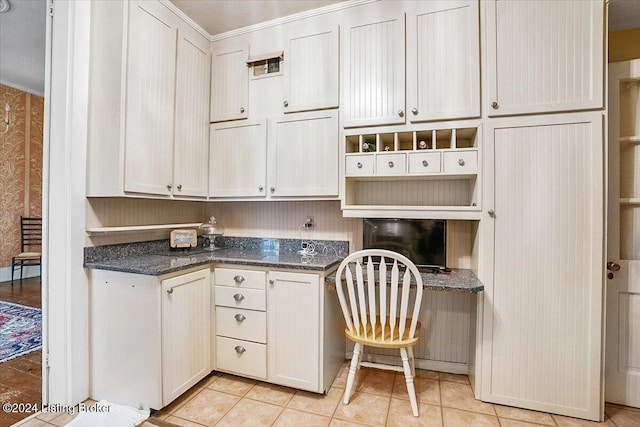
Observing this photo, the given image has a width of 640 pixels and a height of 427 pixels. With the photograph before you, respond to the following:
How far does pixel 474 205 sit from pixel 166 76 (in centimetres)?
219

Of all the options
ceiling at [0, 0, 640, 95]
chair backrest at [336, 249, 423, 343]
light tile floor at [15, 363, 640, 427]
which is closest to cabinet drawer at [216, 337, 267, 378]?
light tile floor at [15, 363, 640, 427]

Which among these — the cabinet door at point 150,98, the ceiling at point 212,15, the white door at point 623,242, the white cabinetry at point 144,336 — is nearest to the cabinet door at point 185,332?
the white cabinetry at point 144,336

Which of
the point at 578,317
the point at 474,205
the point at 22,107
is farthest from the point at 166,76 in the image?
the point at 22,107

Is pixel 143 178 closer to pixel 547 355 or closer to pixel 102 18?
pixel 102 18

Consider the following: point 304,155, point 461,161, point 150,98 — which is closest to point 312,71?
point 304,155

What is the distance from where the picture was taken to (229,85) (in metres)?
2.44

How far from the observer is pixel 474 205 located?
6.11 feet

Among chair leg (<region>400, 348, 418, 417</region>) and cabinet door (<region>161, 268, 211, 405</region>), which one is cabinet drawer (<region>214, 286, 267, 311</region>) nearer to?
cabinet door (<region>161, 268, 211, 405</region>)

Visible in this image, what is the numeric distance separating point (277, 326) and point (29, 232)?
4.61m

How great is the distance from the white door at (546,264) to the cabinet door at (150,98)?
2.07 metres

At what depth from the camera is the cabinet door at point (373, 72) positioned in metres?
1.96

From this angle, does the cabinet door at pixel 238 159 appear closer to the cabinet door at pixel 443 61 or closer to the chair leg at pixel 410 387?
the cabinet door at pixel 443 61

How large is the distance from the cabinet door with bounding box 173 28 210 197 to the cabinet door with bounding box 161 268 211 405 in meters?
0.73

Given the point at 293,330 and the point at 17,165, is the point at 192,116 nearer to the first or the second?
the point at 293,330
